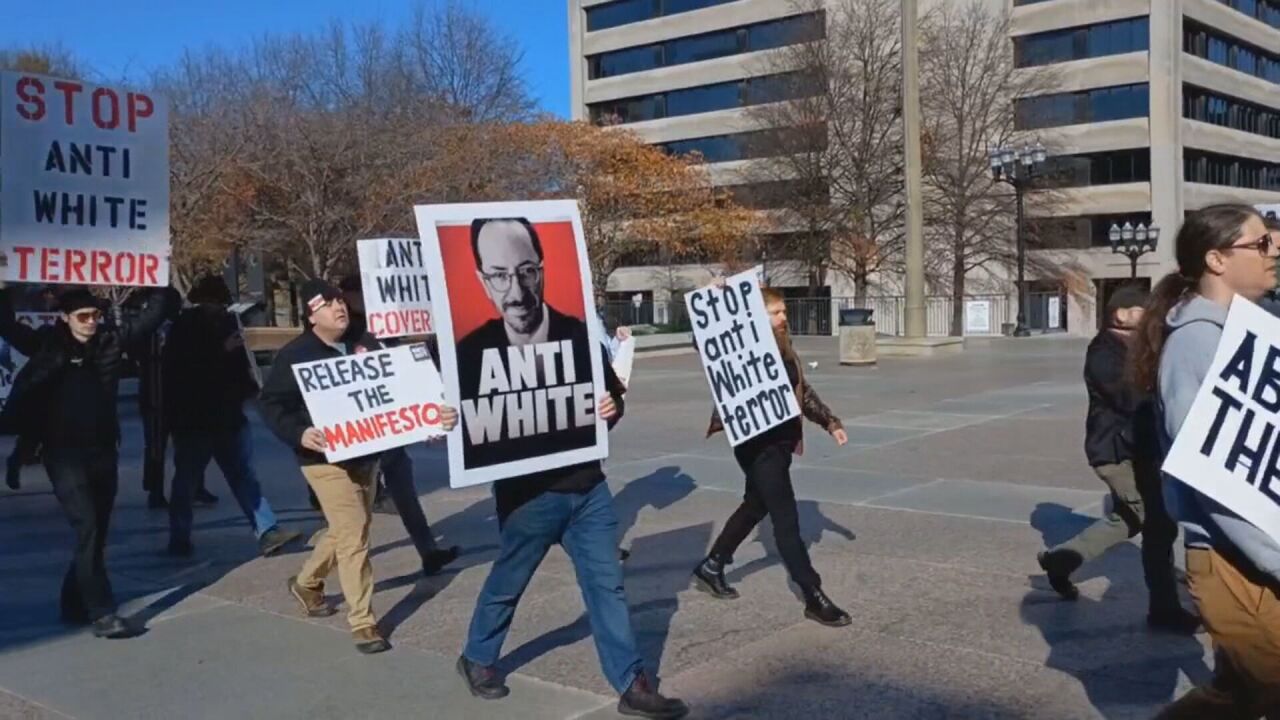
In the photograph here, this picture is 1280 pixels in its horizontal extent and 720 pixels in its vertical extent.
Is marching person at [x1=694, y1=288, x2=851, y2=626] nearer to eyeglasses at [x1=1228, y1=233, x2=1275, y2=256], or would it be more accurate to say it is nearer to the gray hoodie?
the gray hoodie

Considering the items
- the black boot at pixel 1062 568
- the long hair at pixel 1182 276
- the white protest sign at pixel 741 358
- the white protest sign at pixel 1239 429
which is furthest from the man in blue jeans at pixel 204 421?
the white protest sign at pixel 1239 429

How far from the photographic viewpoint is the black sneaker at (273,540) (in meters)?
8.50

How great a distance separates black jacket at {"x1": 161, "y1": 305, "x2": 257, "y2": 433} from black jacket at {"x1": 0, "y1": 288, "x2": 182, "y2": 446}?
173 centimetres

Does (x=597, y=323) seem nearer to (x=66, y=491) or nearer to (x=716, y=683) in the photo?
(x=716, y=683)

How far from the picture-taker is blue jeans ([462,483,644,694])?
195 inches

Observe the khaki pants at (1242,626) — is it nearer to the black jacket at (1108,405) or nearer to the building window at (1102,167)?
the black jacket at (1108,405)

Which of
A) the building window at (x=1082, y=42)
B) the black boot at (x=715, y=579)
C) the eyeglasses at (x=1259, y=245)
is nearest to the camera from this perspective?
the eyeglasses at (x=1259, y=245)

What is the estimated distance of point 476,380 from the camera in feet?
16.3

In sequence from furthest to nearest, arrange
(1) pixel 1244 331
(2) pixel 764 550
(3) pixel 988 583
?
(2) pixel 764 550, (3) pixel 988 583, (1) pixel 1244 331

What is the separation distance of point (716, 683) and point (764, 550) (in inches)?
111

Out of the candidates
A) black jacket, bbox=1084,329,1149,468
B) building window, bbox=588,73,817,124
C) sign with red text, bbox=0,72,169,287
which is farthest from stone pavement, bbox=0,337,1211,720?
building window, bbox=588,73,817,124

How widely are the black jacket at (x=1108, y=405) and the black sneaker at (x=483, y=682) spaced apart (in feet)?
10.5

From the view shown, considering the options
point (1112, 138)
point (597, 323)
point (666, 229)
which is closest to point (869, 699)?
point (597, 323)

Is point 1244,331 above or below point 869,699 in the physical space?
above
